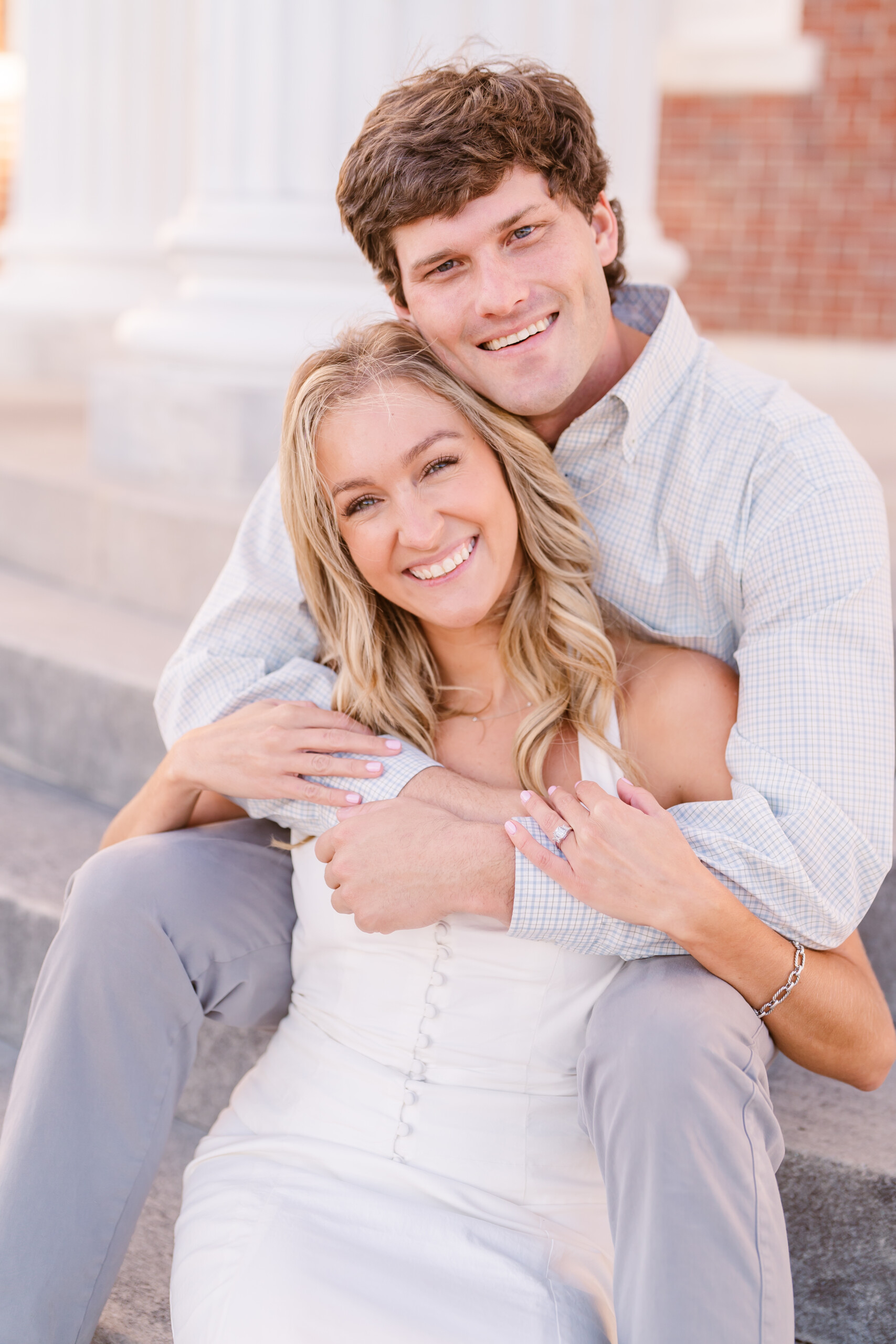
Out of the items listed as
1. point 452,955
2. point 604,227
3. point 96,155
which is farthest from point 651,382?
point 96,155

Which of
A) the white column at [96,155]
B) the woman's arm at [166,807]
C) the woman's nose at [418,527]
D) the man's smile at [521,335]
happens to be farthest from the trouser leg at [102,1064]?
the white column at [96,155]

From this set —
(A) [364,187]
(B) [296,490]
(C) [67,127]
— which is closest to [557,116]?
(A) [364,187]

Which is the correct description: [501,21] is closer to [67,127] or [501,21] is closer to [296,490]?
[296,490]

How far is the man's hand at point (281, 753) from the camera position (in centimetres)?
172

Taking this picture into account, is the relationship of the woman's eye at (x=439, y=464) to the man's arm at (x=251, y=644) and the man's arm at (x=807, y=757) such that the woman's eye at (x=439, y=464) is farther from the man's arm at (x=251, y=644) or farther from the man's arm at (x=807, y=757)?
the man's arm at (x=807, y=757)

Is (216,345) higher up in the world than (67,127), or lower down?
lower down

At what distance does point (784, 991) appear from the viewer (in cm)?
150

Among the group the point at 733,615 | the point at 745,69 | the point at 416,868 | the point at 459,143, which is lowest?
the point at 416,868

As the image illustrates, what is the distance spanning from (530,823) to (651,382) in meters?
0.65

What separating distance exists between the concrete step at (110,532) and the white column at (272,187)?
0.15 metres

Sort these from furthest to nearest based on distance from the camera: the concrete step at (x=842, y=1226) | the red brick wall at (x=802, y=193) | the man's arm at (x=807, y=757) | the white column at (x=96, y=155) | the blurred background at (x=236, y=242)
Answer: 1. the red brick wall at (x=802, y=193)
2. the white column at (x=96, y=155)
3. the blurred background at (x=236, y=242)
4. the concrete step at (x=842, y=1226)
5. the man's arm at (x=807, y=757)

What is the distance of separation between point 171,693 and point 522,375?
2.34 feet

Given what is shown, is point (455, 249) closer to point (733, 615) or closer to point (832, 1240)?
point (733, 615)

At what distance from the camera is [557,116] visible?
1.76 metres
